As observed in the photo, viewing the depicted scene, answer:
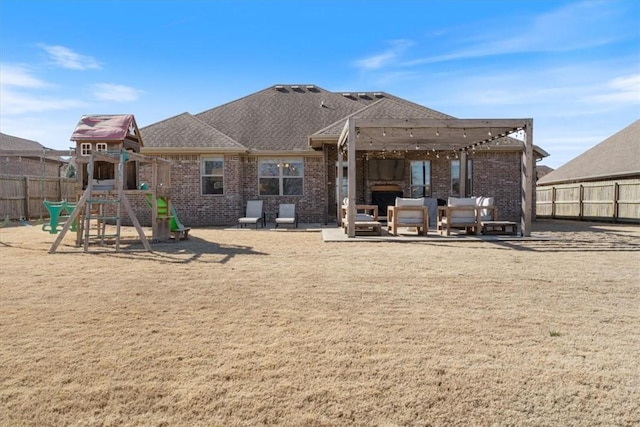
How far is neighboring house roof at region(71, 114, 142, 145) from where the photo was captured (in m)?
12.1

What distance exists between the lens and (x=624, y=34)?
459 inches

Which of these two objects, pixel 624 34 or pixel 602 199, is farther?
pixel 602 199

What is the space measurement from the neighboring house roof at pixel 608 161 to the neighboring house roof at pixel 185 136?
17.8 m

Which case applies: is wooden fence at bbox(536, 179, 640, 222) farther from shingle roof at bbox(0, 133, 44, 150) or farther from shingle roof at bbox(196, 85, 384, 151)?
shingle roof at bbox(0, 133, 44, 150)

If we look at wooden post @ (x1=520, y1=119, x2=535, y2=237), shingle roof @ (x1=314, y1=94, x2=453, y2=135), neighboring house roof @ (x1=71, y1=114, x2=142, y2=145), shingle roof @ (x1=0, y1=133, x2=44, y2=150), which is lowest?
wooden post @ (x1=520, y1=119, x2=535, y2=237)

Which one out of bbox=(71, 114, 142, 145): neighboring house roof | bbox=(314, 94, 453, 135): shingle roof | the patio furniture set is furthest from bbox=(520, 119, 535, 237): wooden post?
bbox=(71, 114, 142, 145): neighboring house roof

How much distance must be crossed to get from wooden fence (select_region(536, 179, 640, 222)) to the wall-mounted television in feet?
35.3

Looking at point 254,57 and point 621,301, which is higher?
point 254,57

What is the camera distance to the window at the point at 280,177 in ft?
56.5

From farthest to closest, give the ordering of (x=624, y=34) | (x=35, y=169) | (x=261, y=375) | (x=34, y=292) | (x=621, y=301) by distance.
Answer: (x=35, y=169)
(x=624, y=34)
(x=34, y=292)
(x=621, y=301)
(x=261, y=375)

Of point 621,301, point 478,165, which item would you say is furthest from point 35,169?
point 621,301

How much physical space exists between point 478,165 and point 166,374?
16.7m

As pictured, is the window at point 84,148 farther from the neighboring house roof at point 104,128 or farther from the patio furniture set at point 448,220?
the patio furniture set at point 448,220

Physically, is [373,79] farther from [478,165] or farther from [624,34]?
[624,34]
